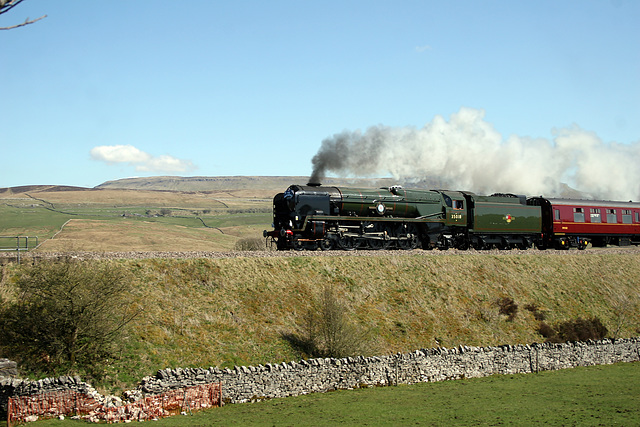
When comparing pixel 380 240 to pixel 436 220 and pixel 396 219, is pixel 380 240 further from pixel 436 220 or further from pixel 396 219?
pixel 436 220

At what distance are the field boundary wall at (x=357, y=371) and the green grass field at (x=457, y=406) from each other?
571 millimetres

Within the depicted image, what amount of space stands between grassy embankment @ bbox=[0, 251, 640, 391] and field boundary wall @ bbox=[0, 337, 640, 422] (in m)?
1.70

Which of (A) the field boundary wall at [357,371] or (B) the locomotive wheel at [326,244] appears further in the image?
(B) the locomotive wheel at [326,244]

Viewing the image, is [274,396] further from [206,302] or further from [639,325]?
[639,325]

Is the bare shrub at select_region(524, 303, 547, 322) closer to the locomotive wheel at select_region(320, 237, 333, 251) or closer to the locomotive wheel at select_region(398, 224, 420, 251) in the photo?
the locomotive wheel at select_region(398, 224, 420, 251)

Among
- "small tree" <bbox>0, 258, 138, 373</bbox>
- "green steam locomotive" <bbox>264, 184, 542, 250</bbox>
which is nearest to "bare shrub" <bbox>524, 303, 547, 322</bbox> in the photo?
"green steam locomotive" <bbox>264, 184, 542, 250</bbox>

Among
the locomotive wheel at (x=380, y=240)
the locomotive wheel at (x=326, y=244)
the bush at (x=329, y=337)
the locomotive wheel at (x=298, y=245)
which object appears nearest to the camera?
the bush at (x=329, y=337)

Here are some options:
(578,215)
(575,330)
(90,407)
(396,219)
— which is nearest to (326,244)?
(396,219)

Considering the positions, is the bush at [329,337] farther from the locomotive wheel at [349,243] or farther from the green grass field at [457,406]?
the locomotive wheel at [349,243]

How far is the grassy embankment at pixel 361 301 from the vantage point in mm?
23156

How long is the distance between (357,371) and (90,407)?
1066cm

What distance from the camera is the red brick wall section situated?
56.0 ft

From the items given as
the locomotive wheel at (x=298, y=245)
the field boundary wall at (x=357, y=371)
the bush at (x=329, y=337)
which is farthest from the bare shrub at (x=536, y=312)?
the locomotive wheel at (x=298, y=245)

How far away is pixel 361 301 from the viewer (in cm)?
3023
